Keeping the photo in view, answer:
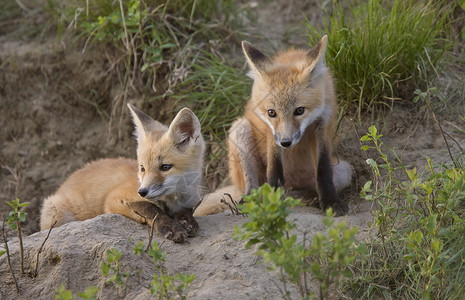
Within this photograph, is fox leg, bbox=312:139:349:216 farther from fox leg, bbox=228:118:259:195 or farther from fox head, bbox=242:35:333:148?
fox leg, bbox=228:118:259:195

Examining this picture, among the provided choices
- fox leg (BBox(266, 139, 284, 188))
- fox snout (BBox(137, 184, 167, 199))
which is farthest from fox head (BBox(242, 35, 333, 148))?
fox snout (BBox(137, 184, 167, 199))

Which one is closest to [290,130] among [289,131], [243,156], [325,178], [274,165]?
[289,131]

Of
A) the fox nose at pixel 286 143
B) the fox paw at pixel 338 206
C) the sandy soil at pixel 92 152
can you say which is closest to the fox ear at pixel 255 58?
the fox nose at pixel 286 143

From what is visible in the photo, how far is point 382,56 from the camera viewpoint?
15.6 feet

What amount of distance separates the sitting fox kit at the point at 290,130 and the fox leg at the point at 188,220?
0.75m

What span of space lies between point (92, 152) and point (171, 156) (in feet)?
8.10

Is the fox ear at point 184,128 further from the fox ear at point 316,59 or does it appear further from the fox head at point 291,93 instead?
the fox ear at point 316,59

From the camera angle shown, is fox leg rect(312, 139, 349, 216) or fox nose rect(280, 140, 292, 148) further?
fox leg rect(312, 139, 349, 216)

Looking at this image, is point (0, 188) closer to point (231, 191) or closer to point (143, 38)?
point (143, 38)

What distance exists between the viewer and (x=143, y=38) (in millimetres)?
5805

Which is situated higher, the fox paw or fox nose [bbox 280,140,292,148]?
fox nose [bbox 280,140,292,148]

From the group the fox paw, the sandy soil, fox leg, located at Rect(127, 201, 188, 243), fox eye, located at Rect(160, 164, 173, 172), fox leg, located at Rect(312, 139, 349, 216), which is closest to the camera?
the sandy soil

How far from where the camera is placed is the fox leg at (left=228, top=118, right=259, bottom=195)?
15.2 feet

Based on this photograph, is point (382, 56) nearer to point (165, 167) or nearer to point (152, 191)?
point (165, 167)
